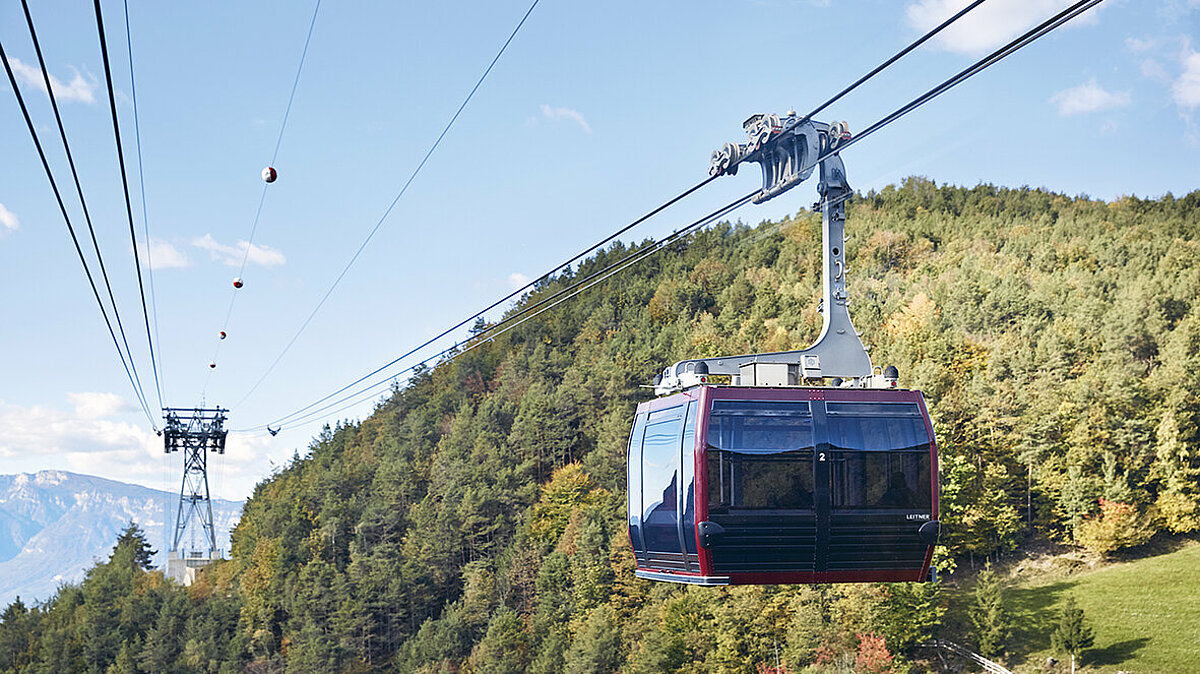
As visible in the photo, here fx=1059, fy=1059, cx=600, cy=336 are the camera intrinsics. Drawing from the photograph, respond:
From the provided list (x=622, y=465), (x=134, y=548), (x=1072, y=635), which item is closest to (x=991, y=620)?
(x=1072, y=635)

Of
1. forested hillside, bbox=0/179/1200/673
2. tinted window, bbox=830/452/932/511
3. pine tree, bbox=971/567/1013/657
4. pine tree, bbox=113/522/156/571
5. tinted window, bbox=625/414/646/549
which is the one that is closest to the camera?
tinted window, bbox=830/452/932/511

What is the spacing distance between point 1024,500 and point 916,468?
155 feet

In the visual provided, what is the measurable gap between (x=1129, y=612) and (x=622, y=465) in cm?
3543

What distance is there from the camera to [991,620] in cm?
4322

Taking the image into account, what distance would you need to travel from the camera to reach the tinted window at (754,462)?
36.6ft

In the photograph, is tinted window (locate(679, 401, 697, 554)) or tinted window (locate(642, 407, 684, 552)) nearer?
tinted window (locate(679, 401, 697, 554))

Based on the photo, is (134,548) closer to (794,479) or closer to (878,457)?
(794,479)

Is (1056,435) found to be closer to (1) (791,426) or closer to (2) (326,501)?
(1) (791,426)

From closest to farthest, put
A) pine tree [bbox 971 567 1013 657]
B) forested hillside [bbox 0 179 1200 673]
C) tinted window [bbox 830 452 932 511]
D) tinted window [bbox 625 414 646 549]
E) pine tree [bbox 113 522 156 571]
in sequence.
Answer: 1. tinted window [bbox 830 452 932 511]
2. tinted window [bbox 625 414 646 549]
3. pine tree [bbox 971 567 1013 657]
4. forested hillside [bbox 0 179 1200 673]
5. pine tree [bbox 113 522 156 571]

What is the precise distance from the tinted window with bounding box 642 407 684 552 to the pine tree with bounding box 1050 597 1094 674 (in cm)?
3464

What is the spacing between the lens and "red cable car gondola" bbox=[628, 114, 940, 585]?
11156 mm

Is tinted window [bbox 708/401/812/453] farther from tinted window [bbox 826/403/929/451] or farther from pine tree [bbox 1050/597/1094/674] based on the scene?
pine tree [bbox 1050/597/1094/674]

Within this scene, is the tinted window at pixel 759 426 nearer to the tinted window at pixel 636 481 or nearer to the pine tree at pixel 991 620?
the tinted window at pixel 636 481

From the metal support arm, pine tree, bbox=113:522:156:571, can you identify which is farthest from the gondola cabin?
pine tree, bbox=113:522:156:571
